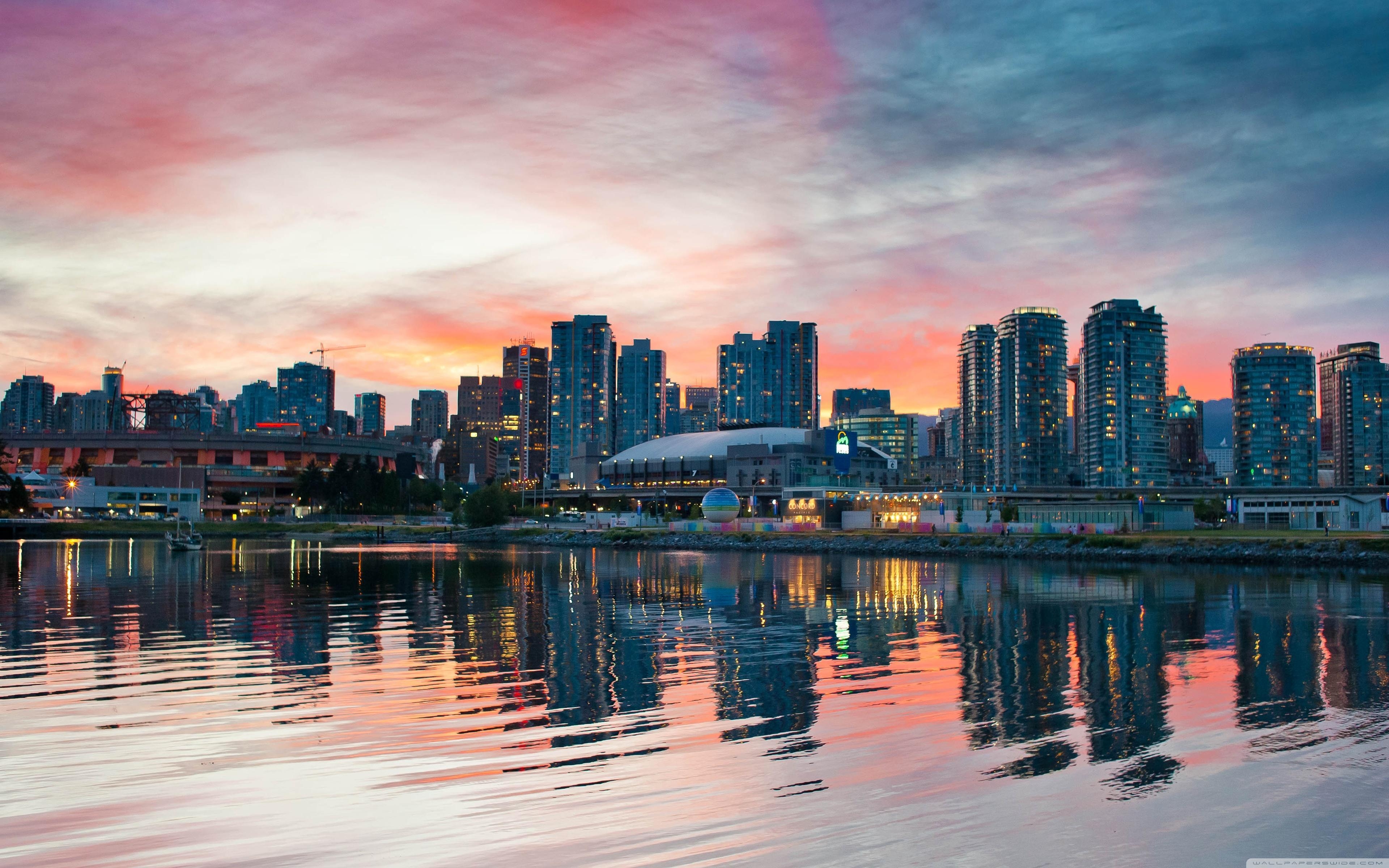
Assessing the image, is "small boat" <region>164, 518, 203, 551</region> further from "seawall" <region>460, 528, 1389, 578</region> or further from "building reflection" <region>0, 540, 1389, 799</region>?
"building reflection" <region>0, 540, 1389, 799</region>

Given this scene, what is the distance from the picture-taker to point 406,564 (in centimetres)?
8762

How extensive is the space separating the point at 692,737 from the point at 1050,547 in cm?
8026

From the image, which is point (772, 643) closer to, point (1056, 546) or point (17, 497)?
point (1056, 546)

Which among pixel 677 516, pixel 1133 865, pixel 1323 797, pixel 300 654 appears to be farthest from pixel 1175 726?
pixel 677 516

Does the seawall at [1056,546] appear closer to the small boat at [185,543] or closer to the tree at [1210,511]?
the small boat at [185,543]

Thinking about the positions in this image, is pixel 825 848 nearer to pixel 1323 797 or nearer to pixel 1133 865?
pixel 1133 865

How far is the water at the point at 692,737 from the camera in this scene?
1355 cm

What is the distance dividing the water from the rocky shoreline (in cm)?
3768

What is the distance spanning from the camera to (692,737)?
19422 mm

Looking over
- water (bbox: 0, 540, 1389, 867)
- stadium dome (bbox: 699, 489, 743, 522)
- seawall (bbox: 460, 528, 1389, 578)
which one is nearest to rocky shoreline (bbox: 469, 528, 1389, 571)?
seawall (bbox: 460, 528, 1389, 578)

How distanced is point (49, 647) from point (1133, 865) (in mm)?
32957

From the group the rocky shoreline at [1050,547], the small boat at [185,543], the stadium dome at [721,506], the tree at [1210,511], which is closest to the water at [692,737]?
the rocky shoreline at [1050,547]

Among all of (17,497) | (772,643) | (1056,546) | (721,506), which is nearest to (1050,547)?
(1056,546)

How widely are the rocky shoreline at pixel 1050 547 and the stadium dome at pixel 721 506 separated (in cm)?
1451
